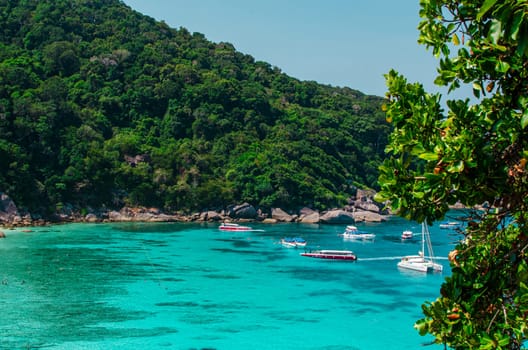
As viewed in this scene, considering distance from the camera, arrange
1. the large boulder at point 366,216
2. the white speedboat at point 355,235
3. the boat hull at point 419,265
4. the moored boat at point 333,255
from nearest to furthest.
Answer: the boat hull at point 419,265, the moored boat at point 333,255, the white speedboat at point 355,235, the large boulder at point 366,216

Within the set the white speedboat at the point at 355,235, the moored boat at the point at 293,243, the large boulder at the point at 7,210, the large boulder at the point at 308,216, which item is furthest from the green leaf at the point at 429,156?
the large boulder at the point at 308,216

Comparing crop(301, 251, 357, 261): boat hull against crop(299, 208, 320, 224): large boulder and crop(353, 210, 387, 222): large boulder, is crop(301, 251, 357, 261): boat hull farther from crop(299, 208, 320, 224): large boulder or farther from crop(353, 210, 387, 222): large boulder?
crop(353, 210, 387, 222): large boulder

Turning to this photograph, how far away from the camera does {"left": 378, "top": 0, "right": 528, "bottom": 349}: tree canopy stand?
11.7 feet

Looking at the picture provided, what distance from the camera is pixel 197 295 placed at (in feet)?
88.5

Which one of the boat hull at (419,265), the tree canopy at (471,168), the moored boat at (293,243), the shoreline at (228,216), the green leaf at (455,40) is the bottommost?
the boat hull at (419,265)

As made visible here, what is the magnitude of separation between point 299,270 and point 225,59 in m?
62.8

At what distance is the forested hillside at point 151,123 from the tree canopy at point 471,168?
53.7 meters

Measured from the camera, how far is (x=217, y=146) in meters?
71.0

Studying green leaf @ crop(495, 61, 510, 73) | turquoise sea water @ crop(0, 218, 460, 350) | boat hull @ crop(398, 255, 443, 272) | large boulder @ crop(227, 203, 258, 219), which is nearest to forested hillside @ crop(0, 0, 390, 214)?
large boulder @ crop(227, 203, 258, 219)

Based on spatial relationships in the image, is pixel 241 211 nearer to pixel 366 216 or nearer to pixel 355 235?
pixel 355 235

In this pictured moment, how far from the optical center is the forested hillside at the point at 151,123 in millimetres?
58219

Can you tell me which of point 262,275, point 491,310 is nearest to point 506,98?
point 491,310

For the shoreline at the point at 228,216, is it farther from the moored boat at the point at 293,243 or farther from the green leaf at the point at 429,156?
the green leaf at the point at 429,156

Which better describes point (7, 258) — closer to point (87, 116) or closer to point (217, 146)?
point (87, 116)
